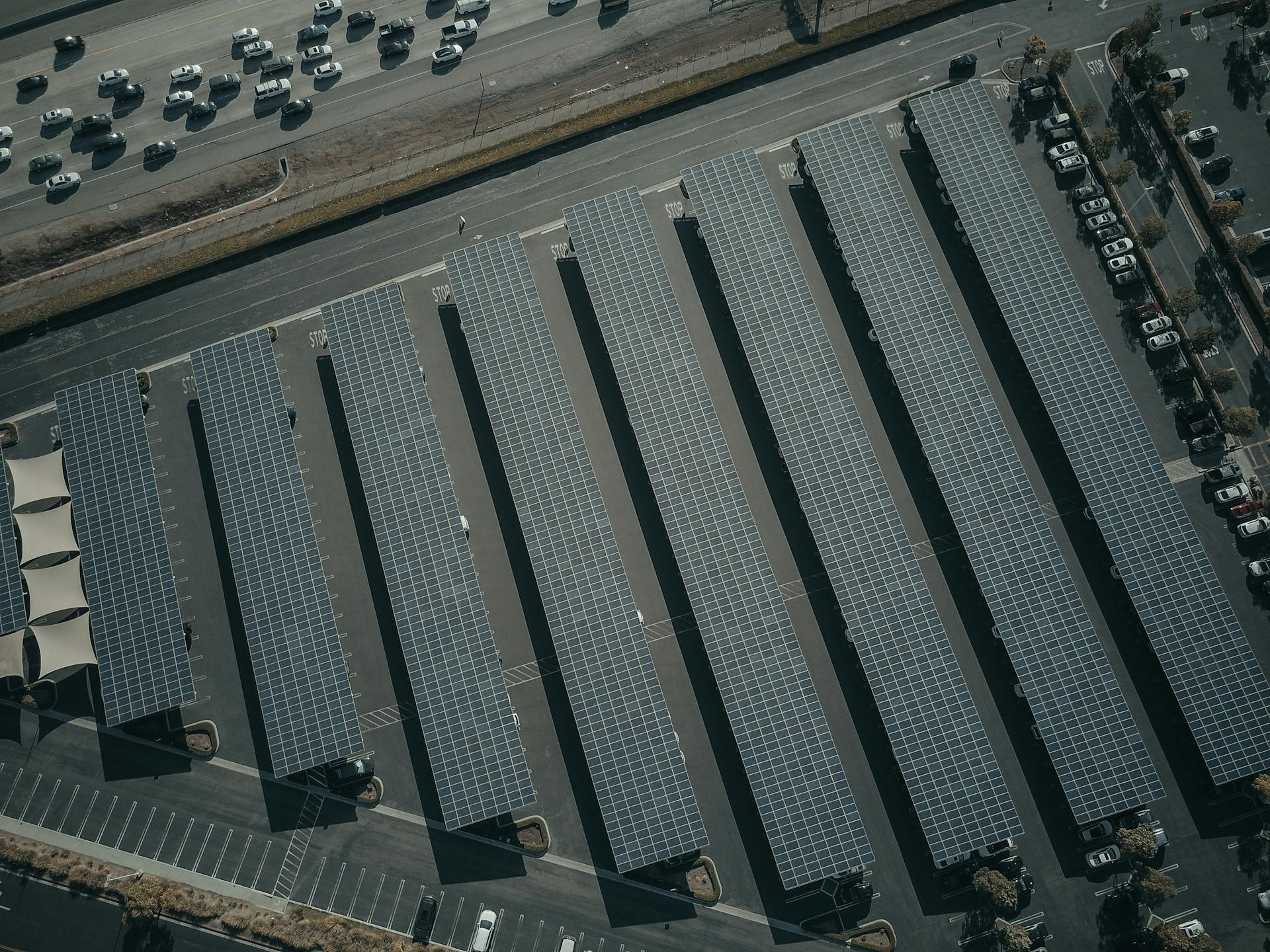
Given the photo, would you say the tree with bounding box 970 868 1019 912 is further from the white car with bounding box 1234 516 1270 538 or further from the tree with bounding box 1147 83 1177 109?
the tree with bounding box 1147 83 1177 109

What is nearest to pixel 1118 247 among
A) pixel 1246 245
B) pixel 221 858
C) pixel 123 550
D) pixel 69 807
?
pixel 1246 245

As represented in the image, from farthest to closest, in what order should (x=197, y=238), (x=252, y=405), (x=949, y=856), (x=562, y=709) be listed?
1. (x=197, y=238)
2. (x=252, y=405)
3. (x=562, y=709)
4. (x=949, y=856)

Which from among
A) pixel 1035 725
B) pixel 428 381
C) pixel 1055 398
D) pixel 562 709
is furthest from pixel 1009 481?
pixel 428 381

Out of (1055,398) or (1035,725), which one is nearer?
(1035,725)

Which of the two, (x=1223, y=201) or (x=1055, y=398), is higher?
(x=1223, y=201)

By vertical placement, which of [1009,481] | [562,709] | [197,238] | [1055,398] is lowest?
[562,709]

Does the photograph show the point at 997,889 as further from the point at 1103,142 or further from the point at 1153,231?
the point at 1103,142

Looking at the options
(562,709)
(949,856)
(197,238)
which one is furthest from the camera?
(197,238)

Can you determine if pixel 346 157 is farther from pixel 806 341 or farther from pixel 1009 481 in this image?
pixel 1009 481
